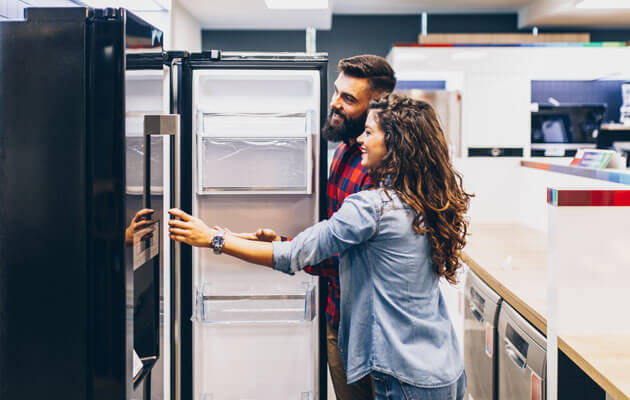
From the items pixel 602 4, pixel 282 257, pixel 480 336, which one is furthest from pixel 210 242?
pixel 602 4

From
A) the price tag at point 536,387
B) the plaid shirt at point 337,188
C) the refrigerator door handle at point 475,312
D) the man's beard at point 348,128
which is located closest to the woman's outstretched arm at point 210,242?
the plaid shirt at point 337,188

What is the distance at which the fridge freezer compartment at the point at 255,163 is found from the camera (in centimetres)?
222

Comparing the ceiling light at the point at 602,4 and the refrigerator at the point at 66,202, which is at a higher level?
the ceiling light at the point at 602,4

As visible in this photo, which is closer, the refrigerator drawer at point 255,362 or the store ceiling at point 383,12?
the refrigerator drawer at point 255,362

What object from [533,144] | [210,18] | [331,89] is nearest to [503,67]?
[533,144]

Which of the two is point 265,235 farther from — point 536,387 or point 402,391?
point 536,387

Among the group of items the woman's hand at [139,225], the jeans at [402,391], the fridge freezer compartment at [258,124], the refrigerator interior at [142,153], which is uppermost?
the fridge freezer compartment at [258,124]

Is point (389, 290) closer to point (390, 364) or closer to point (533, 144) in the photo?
point (390, 364)

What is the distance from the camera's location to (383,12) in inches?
234

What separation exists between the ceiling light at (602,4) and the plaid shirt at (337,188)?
13.2 ft

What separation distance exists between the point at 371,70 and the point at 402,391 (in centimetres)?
102

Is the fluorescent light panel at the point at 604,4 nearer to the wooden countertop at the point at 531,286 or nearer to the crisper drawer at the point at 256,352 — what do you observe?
the wooden countertop at the point at 531,286

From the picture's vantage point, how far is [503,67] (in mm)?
5184

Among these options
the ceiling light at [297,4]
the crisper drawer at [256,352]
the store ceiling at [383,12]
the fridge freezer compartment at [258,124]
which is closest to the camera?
the fridge freezer compartment at [258,124]
